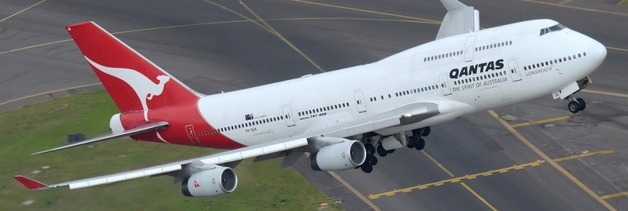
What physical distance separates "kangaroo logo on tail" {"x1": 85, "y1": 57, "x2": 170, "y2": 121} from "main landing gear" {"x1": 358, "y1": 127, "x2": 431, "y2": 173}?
45.7ft

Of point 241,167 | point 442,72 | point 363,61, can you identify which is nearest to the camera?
point 442,72

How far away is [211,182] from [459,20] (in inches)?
942

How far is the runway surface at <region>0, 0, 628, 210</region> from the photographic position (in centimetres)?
11556

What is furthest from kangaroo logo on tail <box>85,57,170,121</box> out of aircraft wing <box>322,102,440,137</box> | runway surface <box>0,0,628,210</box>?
runway surface <box>0,0,628,210</box>

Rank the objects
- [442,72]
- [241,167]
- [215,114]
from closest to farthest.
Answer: [442,72] < [215,114] < [241,167]

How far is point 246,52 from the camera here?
145 metres

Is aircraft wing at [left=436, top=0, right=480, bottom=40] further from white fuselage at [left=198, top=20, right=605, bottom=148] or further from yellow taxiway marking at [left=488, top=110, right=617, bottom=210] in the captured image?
yellow taxiway marking at [left=488, top=110, right=617, bottom=210]

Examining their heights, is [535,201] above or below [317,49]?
below

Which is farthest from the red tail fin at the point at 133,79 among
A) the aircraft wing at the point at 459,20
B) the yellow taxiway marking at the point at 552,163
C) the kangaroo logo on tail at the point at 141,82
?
the yellow taxiway marking at the point at 552,163

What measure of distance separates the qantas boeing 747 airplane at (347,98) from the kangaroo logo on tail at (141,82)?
0.06 m

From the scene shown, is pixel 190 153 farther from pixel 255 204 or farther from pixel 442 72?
pixel 442 72

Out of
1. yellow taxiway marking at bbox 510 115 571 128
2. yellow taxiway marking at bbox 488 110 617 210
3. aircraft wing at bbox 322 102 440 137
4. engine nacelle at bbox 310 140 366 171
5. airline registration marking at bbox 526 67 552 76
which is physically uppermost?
airline registration marking at bbox 526 67 552 76

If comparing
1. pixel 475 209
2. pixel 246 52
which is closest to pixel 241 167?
pixel 475 209

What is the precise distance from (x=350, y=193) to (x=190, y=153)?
44.7ft
